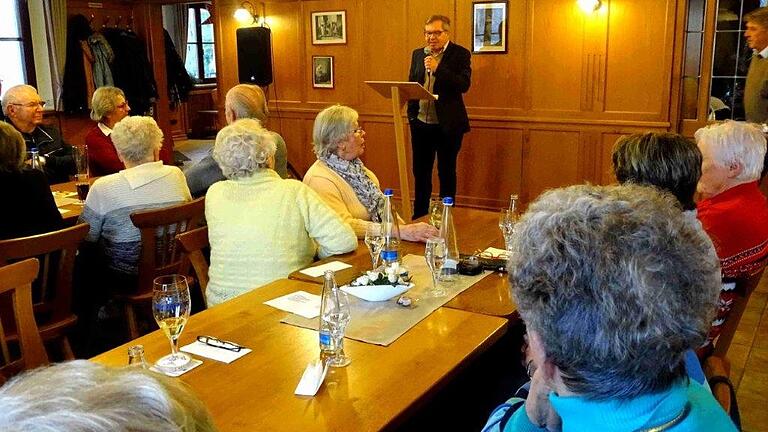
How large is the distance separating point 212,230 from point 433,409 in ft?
3.29

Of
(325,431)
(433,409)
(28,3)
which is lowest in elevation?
(433,409)

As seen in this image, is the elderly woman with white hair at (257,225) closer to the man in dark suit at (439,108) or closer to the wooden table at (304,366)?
the wooden table at (304,366)

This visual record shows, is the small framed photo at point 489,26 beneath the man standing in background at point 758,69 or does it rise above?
above

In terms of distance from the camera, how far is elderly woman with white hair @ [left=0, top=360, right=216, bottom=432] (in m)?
0.62

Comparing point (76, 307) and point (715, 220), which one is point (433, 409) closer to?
point (715, 220)

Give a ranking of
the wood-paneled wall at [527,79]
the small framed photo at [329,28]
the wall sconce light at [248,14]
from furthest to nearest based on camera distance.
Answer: the wall sconce light at [248,14], the small framed photo at [329,28], the wood-paneled wall at [527,79]

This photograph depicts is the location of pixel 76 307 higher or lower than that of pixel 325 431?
lower

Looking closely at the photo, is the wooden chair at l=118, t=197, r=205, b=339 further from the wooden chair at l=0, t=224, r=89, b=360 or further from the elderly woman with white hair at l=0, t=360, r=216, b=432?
the elderly woman with white hair at l=0, t=360, r=216, b=432

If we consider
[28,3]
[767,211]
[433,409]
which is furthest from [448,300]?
[28,3]

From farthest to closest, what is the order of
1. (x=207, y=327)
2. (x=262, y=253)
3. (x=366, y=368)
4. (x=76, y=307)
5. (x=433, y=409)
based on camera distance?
(x=76, y=307) < (x=262, y=253) < (x=433, y=409) < (x=207, y=327) < (x=366, y=368)

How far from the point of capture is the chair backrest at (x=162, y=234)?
301 centimetres

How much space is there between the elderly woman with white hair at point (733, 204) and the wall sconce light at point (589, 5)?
3331 millimetres

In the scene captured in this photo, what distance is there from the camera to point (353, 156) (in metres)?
3.41

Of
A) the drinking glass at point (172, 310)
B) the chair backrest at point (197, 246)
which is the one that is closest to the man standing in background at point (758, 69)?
the chair backrest at point (197, 246)
